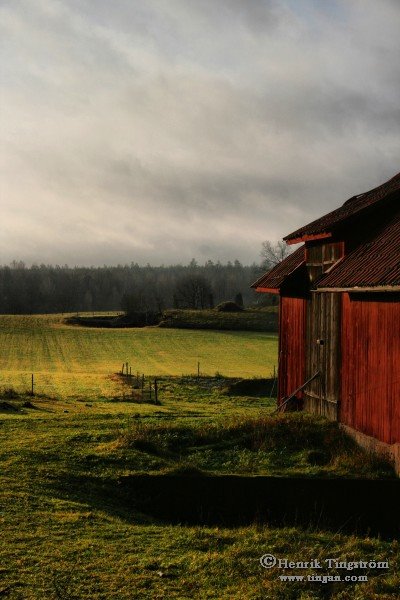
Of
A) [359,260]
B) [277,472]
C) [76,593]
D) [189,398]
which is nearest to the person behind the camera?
[76,593]

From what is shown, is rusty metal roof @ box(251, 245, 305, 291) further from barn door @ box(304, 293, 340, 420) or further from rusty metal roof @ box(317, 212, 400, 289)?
rusty metal roof @ box(317, 212, 400, 289)

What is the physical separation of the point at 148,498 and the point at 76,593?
4576 mm

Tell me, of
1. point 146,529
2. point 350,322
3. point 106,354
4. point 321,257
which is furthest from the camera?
point 106,354

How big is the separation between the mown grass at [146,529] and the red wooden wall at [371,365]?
0.75 meters

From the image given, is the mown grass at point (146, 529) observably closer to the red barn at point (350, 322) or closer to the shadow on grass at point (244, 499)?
the shadow on grass at point (244, 499)

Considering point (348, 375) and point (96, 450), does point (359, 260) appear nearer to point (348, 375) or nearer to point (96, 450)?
point (348, 375)

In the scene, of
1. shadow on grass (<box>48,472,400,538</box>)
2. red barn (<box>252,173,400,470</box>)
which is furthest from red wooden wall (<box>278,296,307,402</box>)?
shadow on grass (<box>48,472,400,538</box>)

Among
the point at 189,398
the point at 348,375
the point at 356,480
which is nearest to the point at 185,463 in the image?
the point at 356,480

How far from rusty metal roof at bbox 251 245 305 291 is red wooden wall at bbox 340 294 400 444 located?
180 inches

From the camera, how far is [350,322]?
48.5 feet

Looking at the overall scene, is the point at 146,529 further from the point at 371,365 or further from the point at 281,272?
the point at 281,272

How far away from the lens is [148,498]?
11.3m

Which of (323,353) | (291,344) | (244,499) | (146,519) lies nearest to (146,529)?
(146,519)

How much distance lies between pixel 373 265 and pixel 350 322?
1.92 m
